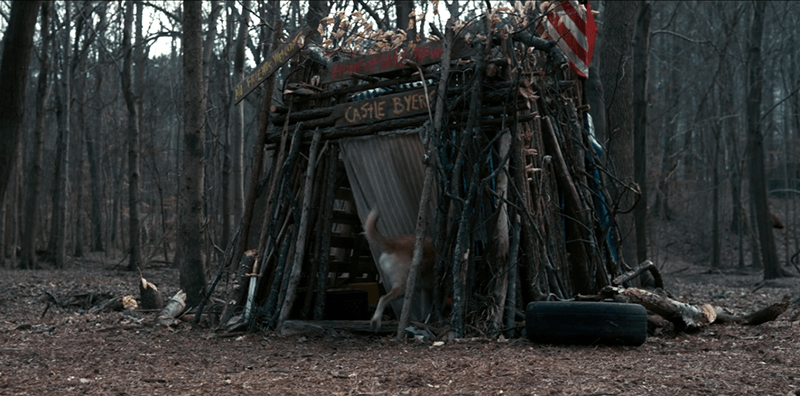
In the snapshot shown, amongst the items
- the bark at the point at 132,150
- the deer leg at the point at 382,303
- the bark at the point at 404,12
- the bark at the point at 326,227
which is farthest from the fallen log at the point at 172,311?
the bark at the point at 132,150

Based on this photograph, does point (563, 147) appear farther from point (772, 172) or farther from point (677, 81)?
point (772, 172)

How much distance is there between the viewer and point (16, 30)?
31.8 feet

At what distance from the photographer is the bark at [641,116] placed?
13530mm

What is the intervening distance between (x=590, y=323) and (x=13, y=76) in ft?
25.3

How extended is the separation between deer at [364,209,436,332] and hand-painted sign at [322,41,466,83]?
1548 mm

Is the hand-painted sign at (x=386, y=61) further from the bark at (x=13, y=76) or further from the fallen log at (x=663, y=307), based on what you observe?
the bark at (x=13, y=76)

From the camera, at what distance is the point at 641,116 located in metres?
14.2

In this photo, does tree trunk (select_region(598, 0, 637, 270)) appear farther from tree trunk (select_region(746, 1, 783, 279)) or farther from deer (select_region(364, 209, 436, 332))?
tree trunk (select_region(746, 1, 783, 279))

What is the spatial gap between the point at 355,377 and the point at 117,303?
6.35 m

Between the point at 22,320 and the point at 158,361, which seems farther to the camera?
the point at 22,320

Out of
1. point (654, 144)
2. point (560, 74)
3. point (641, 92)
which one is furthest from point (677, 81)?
point (560, 74)

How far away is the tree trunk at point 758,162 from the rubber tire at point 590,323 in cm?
1319

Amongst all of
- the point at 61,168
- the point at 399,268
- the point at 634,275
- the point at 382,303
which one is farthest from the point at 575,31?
the point at 61,168

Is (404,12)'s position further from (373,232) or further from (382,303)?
(382,303)
